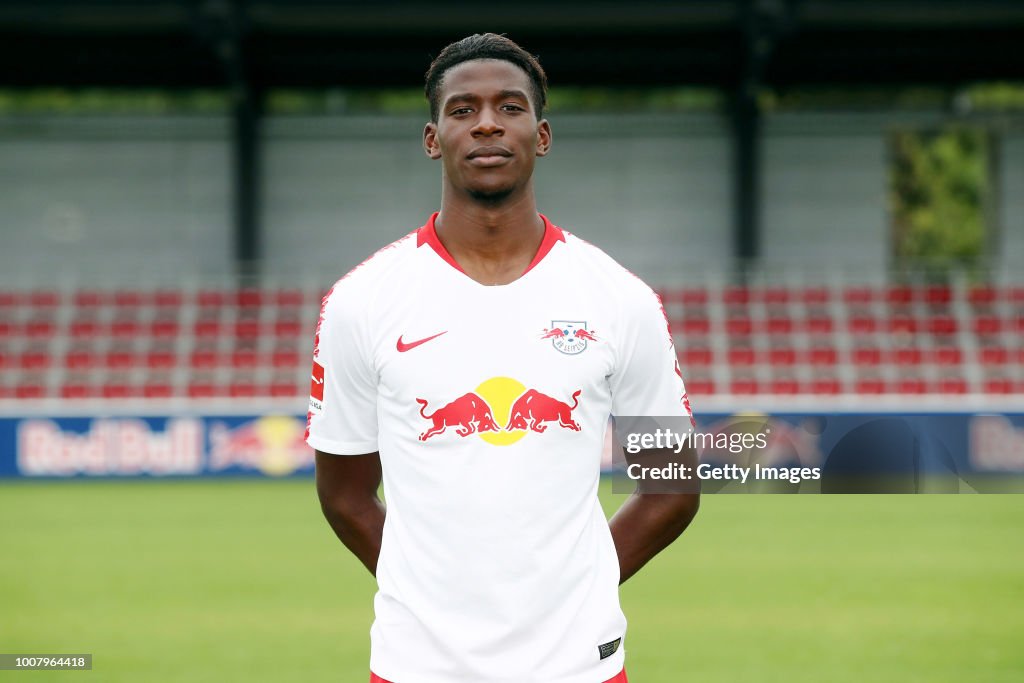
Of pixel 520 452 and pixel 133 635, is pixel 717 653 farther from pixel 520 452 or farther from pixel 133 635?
pixel 520 452

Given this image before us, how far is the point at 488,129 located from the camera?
2465 millimetres

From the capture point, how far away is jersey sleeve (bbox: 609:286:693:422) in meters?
2.53

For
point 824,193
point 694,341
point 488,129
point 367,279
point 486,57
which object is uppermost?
point 824,193

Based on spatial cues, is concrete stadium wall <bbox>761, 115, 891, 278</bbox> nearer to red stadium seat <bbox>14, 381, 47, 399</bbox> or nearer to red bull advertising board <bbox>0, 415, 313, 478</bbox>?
red bull advertising board <bbox>0, 415, 313, 478</bbox>

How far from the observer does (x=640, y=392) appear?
257 centimetres

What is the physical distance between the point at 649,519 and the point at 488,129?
0.91 metres

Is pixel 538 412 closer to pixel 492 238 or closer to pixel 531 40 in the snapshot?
pixel 492 238

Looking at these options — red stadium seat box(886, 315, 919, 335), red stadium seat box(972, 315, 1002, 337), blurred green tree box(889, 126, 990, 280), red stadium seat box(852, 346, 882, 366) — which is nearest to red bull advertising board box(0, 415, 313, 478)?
red stadium seat box(852, 346, 882, 366)

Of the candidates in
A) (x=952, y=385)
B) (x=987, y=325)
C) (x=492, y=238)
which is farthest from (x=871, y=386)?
(x=492, y=238)

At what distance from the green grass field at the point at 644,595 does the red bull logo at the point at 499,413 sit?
4.56m

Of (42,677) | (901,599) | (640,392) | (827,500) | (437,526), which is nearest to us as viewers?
(437,526)

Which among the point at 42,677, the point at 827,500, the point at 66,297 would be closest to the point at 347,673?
the point at 42,677

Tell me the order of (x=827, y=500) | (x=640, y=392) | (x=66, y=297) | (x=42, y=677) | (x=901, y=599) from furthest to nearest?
(x=66, y=297) → (x=827, y=500) → (x=901, y=599) → (x=42, y=677) → (x=640, y=392)

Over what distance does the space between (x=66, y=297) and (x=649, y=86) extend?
10.2 metres
